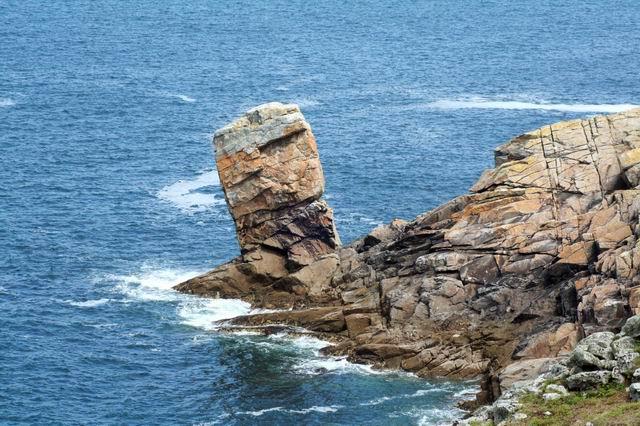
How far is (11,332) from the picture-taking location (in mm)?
131125

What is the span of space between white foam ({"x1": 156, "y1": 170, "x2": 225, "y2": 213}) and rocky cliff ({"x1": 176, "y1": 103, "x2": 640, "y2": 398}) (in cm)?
2972

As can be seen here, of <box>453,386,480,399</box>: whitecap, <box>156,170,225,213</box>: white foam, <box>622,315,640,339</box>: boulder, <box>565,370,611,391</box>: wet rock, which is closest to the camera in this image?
<box>565,370,611,391</box>: wet rock

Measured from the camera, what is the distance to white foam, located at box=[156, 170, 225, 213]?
562 feet

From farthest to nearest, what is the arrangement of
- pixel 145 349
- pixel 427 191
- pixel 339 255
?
pixel 427 191 → pixel 339 255 → pixel 145 349

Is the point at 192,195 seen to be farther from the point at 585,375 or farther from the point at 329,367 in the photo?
the point at 585,375

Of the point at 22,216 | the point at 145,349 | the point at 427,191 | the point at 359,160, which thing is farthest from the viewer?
the point at 359,160

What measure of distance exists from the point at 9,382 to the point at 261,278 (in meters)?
30.4

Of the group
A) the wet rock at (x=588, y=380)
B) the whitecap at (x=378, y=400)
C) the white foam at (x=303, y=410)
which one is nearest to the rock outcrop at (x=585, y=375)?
the wet rock at (x=588, y=380)

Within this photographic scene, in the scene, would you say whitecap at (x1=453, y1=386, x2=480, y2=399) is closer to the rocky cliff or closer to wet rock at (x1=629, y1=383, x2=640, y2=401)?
the rocky cliff

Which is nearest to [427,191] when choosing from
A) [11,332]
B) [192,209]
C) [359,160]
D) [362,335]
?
[359,160]

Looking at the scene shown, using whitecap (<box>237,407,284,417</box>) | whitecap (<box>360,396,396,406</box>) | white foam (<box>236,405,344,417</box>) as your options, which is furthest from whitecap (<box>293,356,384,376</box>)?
whitecap (<box>237,407,284,417</box>)

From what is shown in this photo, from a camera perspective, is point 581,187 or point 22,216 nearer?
point 581,187

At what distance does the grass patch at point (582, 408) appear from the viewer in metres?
86.7

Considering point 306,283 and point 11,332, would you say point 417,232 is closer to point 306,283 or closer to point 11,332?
point 306,283
